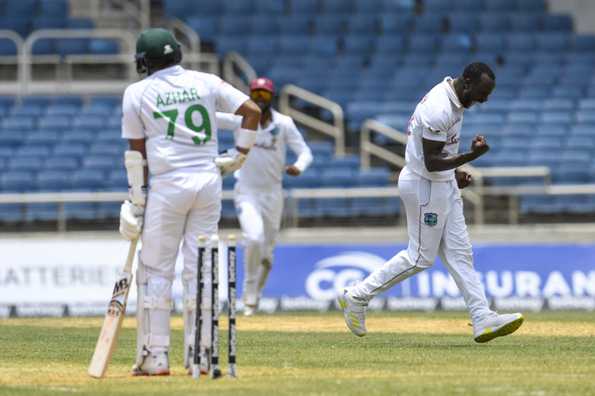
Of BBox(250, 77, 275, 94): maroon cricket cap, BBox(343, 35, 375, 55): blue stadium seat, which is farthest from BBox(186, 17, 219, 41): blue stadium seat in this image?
BBox(250, 77, 275, 94): maroon cricket cap

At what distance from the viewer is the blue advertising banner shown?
71.3ft

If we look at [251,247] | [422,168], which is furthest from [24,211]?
[422,168]

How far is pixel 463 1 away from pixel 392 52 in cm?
286

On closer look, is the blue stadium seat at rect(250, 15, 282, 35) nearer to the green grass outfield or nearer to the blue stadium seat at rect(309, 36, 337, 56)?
the blue stadium seat at rect(309, 36, 337, 56)

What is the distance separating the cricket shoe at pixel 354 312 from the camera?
1239 centimetres

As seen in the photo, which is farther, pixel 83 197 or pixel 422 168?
pixel 83 197

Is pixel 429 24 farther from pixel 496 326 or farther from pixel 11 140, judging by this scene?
pixel 496 326

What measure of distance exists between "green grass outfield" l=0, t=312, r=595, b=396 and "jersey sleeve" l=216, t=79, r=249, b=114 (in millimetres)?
1864

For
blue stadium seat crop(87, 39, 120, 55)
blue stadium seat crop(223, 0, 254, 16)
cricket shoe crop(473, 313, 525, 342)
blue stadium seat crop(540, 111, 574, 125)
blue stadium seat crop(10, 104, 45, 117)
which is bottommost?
blue stadium seat crop(10, 104, 45, 117)

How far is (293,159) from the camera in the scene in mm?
25562

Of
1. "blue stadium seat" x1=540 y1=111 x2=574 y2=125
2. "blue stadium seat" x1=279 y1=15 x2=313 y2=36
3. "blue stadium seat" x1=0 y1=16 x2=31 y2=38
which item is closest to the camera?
"blue stadium seat" x1=540 y1=111 x2=574 y2=125

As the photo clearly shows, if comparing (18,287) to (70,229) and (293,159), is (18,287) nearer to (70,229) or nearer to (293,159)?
(70,229)

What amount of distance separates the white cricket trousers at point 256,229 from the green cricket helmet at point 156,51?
7.20 metres

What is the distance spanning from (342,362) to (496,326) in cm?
158
